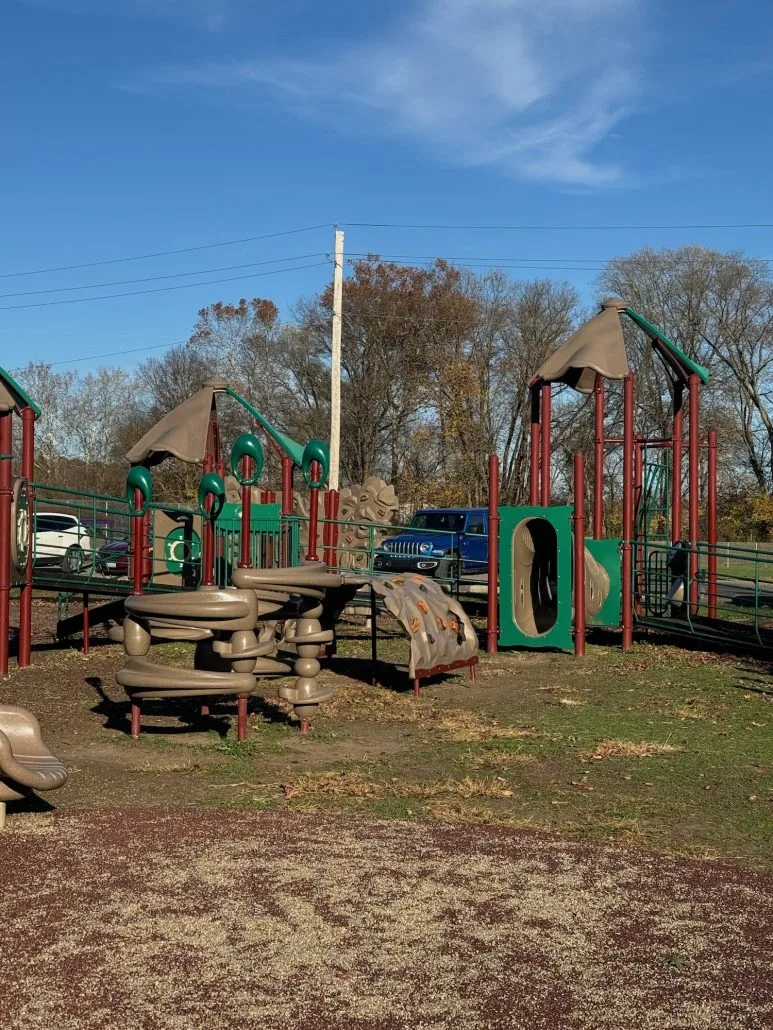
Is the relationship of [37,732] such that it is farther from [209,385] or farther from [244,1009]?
[209,385]

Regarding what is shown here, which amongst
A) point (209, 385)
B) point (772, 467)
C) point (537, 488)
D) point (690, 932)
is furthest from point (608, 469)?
point (690, 932)

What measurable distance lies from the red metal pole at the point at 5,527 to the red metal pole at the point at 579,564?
618cm

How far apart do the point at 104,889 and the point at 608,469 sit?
36.9m

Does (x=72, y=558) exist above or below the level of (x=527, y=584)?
above

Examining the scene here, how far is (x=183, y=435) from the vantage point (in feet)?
40.0

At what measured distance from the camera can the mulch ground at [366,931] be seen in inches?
146

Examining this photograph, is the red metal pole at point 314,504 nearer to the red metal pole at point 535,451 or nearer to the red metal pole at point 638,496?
the red metal pole at point 535,451

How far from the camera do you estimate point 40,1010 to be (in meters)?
3.66

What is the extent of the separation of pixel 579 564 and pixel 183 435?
4751 millimetres

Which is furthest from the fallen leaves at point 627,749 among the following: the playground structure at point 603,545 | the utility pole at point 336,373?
the utility pole at point 336,373

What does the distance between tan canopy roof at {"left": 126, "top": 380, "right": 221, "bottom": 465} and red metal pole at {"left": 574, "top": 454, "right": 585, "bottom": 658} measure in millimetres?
4240

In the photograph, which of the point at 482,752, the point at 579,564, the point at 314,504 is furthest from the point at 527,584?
the point at 482,752

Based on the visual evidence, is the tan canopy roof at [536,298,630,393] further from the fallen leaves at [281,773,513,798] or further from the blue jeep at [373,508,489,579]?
the blue jeep at [373,508,489,579]

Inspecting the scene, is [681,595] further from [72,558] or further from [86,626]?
Answer: [72,558]
